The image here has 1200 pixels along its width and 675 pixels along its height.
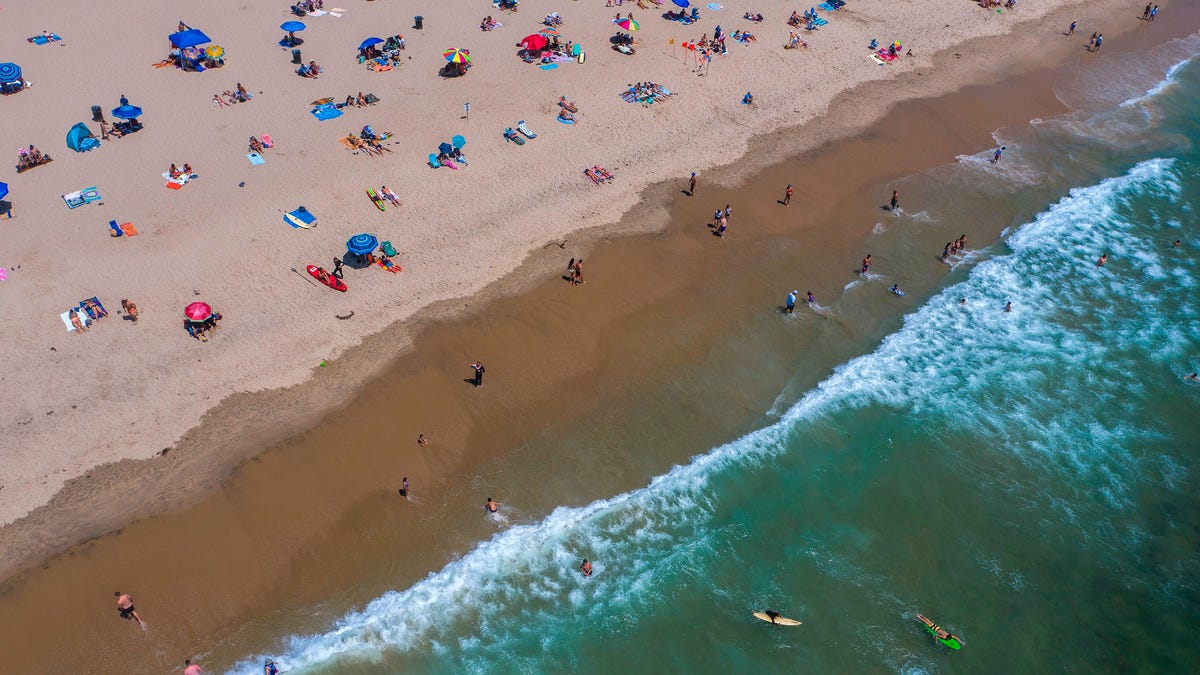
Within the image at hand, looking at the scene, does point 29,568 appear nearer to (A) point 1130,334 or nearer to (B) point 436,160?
(B) point 436,160

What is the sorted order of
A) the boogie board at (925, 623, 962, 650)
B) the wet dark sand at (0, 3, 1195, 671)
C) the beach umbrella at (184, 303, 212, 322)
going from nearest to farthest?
the wet dark sand at (0, 3, 1195, 671) → the boogie board at (925, 623, 962, 650) → the beach umbrella at (184, 303, 212, 322)

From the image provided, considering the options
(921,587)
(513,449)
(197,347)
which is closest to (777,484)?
(921,587)

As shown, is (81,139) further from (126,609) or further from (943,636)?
(943,636)

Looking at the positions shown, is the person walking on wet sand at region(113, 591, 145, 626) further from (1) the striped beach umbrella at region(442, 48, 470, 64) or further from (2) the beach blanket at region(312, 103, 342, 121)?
(1) the striped beach umbrella at region(442, 48, 470, 64)

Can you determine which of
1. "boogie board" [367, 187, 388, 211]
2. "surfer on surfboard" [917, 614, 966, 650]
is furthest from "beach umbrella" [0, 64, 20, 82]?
"surfer on surfboard" [917, 614, 966, 650]

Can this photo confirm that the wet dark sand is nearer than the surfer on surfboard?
Yes

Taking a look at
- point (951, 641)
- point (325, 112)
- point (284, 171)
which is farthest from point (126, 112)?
point (951, 641)
